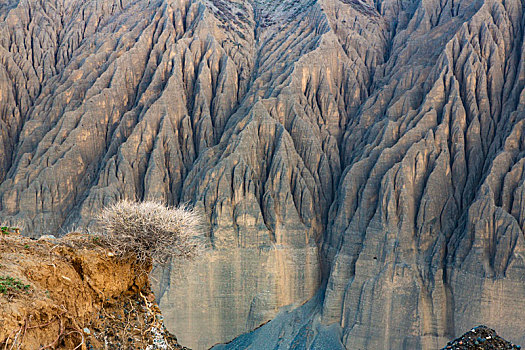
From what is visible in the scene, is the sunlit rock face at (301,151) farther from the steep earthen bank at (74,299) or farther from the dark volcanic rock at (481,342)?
the steep earthen bank at (74,299)

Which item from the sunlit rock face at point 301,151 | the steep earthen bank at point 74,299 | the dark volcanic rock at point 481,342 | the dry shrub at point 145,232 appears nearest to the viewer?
the steep earthen bank at point 74,299

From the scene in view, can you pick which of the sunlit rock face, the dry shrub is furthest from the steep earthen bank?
the sunlit rock face

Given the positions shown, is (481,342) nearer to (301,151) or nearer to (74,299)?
(74,299)

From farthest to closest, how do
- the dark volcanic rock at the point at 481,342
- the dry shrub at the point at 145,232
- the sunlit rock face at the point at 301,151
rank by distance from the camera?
the sunlit rock face at the point at 301,151
the dark volcanic rock at the point at 481,342
the dry shrub at the point at 145,232

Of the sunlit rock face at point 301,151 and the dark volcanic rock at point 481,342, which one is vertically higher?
the sunlit rock face at point 301,151

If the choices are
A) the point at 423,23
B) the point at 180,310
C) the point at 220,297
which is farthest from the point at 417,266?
the point at 423,23

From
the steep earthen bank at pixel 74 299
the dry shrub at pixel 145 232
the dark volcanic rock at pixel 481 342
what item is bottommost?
the dark volcanic rock at pixel 481 342

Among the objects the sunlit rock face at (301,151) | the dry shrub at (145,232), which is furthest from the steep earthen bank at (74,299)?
the sunlit rock face at (301,151)

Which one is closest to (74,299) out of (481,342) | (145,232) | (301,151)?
(145,232)
